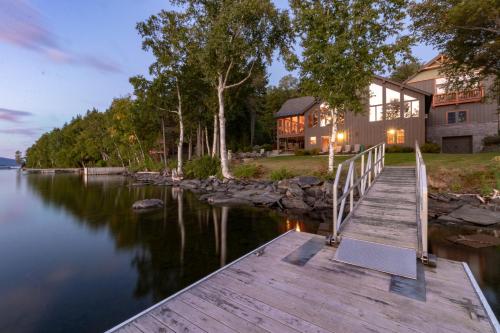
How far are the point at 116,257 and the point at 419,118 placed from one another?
25.5m

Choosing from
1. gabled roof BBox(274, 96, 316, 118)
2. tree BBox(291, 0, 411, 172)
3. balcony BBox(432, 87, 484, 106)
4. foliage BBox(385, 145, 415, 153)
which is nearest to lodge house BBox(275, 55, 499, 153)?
balcony BBox(432, 87, 484, 106)

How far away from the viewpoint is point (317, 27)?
44.7 feet

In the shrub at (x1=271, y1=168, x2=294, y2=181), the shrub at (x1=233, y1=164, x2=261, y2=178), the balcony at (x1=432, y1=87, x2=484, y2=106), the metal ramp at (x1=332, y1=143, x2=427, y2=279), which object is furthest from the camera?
the balcony at (x1=432, y1=87, x2=484, y2=106)

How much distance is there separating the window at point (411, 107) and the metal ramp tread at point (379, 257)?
73.3 feet

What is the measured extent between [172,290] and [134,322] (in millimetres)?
2260

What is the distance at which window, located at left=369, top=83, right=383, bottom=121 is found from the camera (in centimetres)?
2419

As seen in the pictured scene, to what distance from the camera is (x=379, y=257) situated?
4.63m

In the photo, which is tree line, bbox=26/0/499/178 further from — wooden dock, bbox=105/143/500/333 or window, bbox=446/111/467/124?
wooden dock, bbox=105/143/500/333

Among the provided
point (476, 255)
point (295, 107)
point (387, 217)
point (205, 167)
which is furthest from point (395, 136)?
point (387, 217)

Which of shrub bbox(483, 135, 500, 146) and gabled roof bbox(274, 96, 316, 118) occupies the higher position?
gabled roof bbox(274, 96, 316, 118)

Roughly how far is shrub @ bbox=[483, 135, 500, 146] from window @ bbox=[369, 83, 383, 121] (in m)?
9.16

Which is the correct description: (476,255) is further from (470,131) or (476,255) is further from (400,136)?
(470,131)

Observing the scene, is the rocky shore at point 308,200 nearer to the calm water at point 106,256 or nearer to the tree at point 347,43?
the calm water at point 106,256

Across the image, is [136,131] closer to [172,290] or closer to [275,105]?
[275,105]
